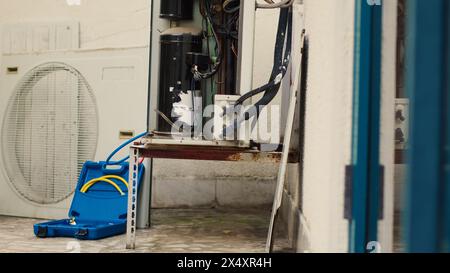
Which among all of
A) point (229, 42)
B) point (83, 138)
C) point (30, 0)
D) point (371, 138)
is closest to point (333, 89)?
point (371, 138)

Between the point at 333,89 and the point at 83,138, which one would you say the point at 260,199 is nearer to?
the point at 83,138

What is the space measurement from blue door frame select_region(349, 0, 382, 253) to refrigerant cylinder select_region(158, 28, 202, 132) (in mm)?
1689

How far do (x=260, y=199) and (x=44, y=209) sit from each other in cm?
155

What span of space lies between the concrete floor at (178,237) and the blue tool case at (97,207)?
75mm

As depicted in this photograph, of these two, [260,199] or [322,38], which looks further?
[260,199]

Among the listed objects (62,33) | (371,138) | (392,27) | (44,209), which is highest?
(62,33)

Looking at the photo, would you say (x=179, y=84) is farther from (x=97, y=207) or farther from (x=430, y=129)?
(x=430, y=129)

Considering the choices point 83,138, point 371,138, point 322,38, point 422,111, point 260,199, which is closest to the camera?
point 422,111

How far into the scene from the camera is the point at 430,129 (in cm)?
94

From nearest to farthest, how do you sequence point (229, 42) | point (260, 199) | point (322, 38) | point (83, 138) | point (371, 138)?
point (371, 138) < point (322, 38) < point (229, 42) < point (83, 138) < point (260, 199)

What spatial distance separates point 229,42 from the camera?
3484 millimetres

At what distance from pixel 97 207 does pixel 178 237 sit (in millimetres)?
543

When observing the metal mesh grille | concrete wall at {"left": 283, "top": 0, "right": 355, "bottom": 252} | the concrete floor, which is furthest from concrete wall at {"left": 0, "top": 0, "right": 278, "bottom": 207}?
concrete wall at {"left": 283, "top": 0, "right": 355, "bottom": 252}

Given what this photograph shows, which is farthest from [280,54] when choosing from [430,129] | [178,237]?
[430,129]
